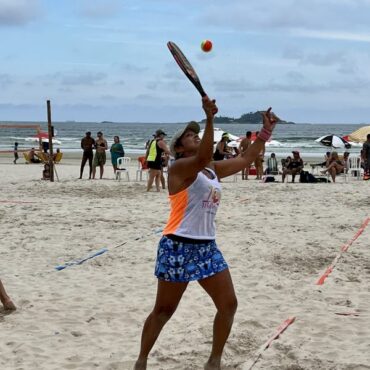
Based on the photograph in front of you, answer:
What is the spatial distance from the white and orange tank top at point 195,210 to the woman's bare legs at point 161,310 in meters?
0.28

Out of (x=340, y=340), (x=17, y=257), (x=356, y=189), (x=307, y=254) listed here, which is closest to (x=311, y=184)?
(x=356, y=189)

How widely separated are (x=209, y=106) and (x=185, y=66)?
0.26m

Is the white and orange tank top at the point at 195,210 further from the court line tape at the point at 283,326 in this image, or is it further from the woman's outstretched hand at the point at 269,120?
the court line tape at the point at 283,326

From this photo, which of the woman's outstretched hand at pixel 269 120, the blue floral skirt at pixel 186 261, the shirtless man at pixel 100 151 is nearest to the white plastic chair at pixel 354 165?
the shirtless man at pixel 100 151

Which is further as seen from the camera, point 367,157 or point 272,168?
point 272,168

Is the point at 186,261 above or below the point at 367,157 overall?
above

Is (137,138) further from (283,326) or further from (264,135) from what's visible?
(264,135)

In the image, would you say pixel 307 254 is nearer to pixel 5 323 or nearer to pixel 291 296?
pixel 291 296

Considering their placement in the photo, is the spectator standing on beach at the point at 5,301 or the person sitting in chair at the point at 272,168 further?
the person sitting in chair at the point at 272,168

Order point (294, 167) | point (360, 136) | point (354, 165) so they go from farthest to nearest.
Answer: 1. point (360, 136)
2. point (354, 165)
3. point (294, 167)

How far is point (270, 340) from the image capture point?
4152 mm

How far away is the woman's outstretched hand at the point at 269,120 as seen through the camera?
3.52 m

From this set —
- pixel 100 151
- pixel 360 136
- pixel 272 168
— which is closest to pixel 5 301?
pixel 100 151

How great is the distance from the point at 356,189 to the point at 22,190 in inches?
297
